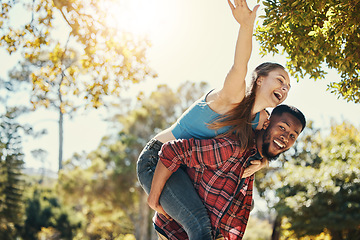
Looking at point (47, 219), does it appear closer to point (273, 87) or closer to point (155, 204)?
point (155, 204)

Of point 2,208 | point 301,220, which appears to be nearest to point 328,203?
point 301,220

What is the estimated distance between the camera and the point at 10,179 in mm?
22609

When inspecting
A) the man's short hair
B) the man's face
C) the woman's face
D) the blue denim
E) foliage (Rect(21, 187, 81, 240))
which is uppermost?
foliage (Rect(21, 187, 81, 240))

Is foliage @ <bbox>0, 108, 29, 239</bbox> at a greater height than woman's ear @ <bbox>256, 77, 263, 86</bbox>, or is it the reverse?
foliage @ <bbox>0, 108, 29, 239</bbox>

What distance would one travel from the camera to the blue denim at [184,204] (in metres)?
2.43

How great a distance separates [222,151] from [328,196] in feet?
42.7

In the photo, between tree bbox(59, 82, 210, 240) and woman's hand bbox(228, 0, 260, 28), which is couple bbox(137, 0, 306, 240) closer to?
woman's hand bbox(228, 0, 260, 28)

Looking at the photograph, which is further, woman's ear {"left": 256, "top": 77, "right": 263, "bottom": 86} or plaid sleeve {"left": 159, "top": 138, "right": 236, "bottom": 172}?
woman's ear {"left": 256, "top": 77, "right": 263, "bottom": 86}

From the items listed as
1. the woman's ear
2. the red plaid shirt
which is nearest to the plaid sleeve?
the red plaid shirt

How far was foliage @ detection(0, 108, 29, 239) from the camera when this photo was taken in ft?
71.5

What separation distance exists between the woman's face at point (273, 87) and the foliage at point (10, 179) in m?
21.3

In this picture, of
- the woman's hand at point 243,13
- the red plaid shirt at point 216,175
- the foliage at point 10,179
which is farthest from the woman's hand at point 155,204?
the foliage at point 10,179

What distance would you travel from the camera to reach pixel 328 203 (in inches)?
554

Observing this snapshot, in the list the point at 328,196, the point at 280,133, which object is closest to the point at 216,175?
the point at 280,133
